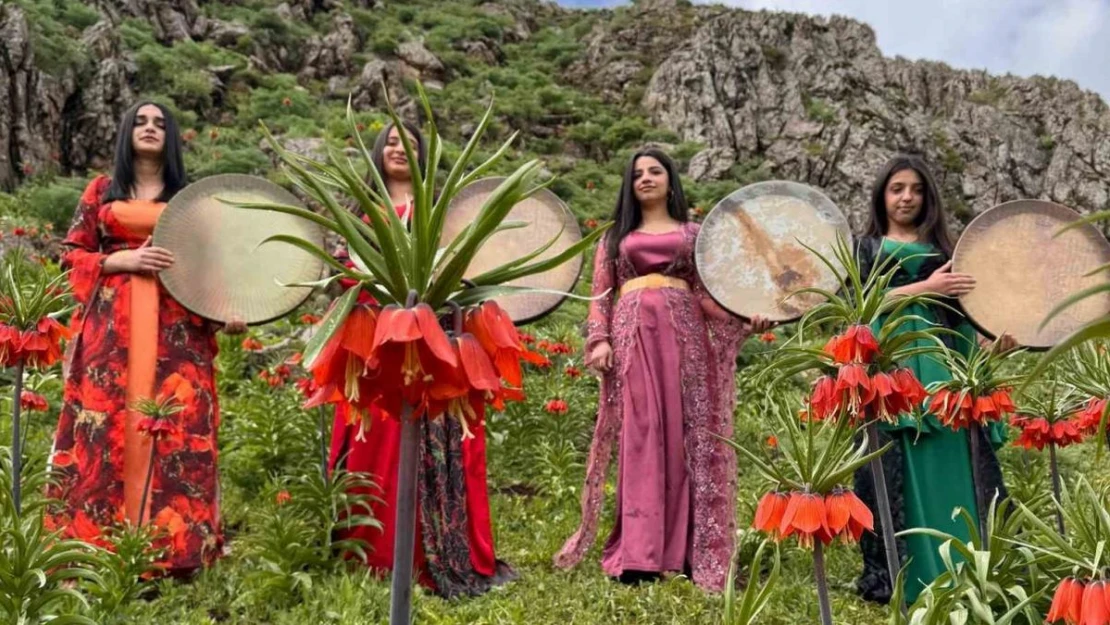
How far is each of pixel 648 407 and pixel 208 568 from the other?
2.21m

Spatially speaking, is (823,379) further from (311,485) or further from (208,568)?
(208,568)

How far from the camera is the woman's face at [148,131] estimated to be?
414cm

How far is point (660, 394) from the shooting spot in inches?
169

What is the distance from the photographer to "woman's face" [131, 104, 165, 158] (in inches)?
163

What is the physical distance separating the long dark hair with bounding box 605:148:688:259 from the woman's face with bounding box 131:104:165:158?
2309 mm

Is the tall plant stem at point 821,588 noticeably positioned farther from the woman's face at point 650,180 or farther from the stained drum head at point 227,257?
the woman's face at point 650,180

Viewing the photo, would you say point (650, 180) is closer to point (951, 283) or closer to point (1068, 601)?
point (951, 283)

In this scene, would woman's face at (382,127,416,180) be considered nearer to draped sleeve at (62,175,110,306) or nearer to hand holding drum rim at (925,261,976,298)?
draped sleeve at (62,175,110,306)

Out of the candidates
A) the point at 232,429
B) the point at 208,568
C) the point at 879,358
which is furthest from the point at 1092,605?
the point at 232,429

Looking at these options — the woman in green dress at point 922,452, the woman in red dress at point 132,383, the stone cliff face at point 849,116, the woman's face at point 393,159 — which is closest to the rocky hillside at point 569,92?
the stone cliff face at point 849,116

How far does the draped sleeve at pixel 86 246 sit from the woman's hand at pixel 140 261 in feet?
0.22

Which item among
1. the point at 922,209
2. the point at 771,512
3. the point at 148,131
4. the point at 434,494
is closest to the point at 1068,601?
the point at 771,512

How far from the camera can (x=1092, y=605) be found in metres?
1.45

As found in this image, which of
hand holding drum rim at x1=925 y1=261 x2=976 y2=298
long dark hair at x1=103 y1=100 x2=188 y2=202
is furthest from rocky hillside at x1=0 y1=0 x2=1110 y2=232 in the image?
hand holding drum rim at x1=925 y1=261 x2=976 y2=298
